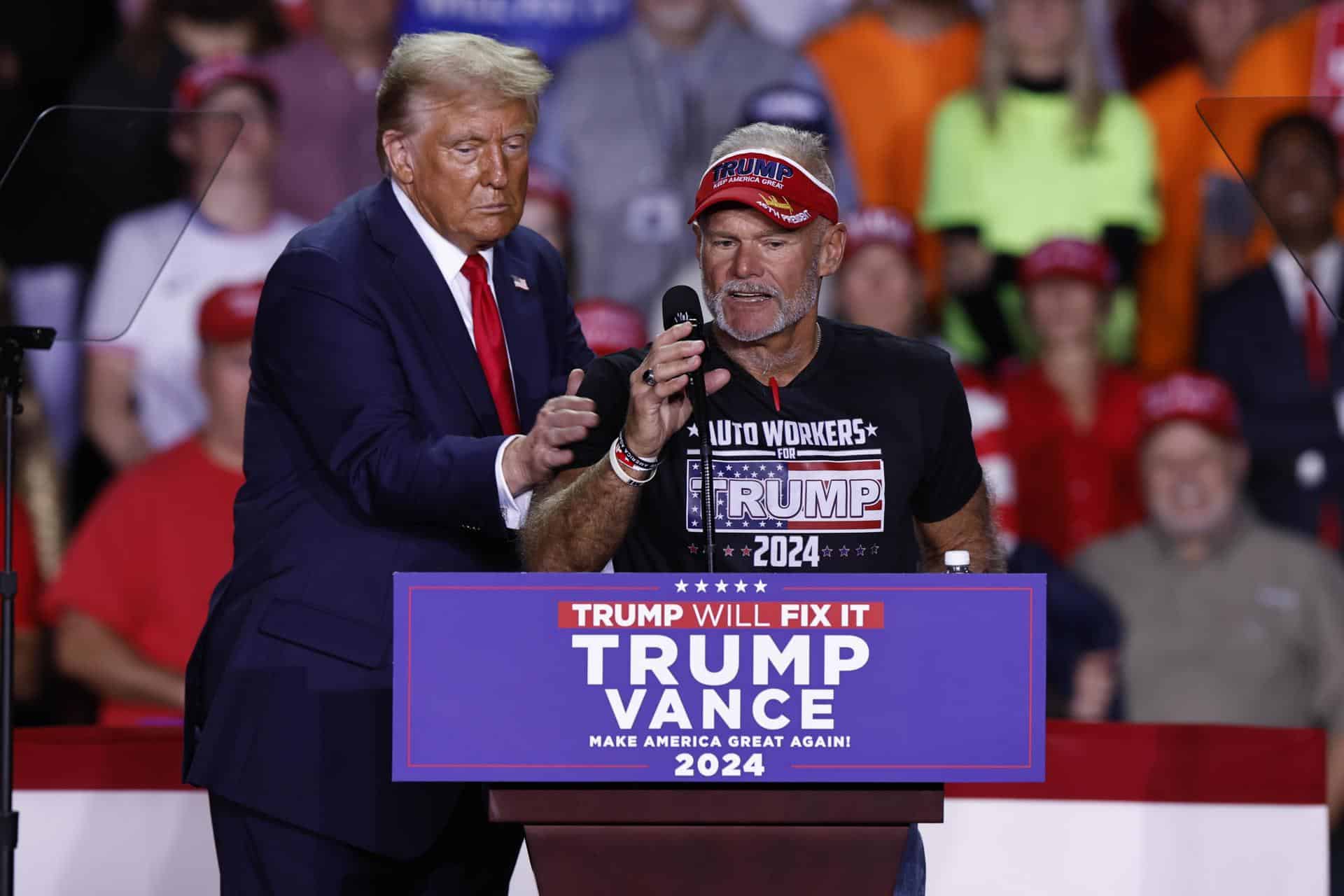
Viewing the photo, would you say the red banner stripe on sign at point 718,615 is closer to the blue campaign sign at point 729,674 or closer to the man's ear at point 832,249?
the blue campaign sign at point 729,674

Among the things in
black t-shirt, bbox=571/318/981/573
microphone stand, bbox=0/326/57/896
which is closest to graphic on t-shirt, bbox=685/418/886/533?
black t-shirt, bbox=571/318/981/573

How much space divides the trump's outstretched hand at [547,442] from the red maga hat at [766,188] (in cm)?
32

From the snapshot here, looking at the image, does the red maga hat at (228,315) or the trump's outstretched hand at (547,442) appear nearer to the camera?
the trump's outstretched hand at (547,442)

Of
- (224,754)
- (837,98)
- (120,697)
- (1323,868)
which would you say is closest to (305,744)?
(224,754)

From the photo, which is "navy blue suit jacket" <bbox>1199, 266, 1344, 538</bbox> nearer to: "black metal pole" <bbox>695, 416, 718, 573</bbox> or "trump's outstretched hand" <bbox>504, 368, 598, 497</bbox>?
"black metal pole" <bbox>695, 416, 718, 573</bbox>

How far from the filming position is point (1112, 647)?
12.8ft

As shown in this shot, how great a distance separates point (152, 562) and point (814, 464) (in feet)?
8.07

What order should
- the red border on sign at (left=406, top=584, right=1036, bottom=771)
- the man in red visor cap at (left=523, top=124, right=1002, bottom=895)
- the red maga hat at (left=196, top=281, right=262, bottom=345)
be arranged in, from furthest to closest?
the red maga hat at (left=196, top=281, right=262, bottom=345), the man in red visor cap at (left=523, top=124, right=1002, bottom=895), the red border on sign at (left=406, top=584, right=1036, bottom=771)

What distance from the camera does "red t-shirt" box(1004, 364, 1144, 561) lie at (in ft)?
13.2

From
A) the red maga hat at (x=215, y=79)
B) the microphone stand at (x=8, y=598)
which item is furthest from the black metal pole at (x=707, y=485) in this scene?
the red maga hat at (x=215, y=79)

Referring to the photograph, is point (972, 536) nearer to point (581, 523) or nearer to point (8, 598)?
point (581, 523)

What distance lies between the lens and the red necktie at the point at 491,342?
2012mm

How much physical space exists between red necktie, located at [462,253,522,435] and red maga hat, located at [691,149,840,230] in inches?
11.4

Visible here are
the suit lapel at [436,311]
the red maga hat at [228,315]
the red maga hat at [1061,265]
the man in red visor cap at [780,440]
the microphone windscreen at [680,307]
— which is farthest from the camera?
the red maga hat at [1061,265]
